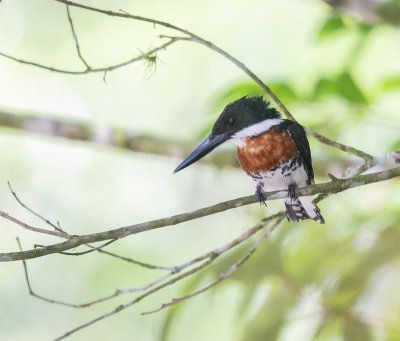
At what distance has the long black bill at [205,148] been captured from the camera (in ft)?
11.3

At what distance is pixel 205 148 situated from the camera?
3.49 meters

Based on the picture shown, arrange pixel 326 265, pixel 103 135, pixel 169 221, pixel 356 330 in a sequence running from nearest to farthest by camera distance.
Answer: pixel 169 221 → pixel 356 330 → pixel 326 265 → pixel 103 135

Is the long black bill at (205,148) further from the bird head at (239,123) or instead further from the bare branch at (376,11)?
the bare branch at (376,11)

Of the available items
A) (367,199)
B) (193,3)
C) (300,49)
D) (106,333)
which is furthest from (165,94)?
(367,199)

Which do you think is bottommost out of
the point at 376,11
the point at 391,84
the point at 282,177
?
the point at 282,177

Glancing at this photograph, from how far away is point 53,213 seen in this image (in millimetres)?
7844

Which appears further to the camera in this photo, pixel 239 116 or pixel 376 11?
pixel 376 11

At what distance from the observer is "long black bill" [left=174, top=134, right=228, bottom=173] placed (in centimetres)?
345

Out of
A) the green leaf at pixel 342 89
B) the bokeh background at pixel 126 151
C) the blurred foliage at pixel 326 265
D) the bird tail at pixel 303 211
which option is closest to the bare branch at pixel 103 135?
the bokeh background at pixel 126 151

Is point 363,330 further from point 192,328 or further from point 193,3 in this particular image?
point 193,3

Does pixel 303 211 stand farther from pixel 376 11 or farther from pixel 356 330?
pixel 376 11

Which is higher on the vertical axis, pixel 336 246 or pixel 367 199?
pixel 367 199

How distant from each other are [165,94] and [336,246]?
520 cm

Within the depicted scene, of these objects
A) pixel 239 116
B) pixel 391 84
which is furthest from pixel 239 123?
pixel 391 84
